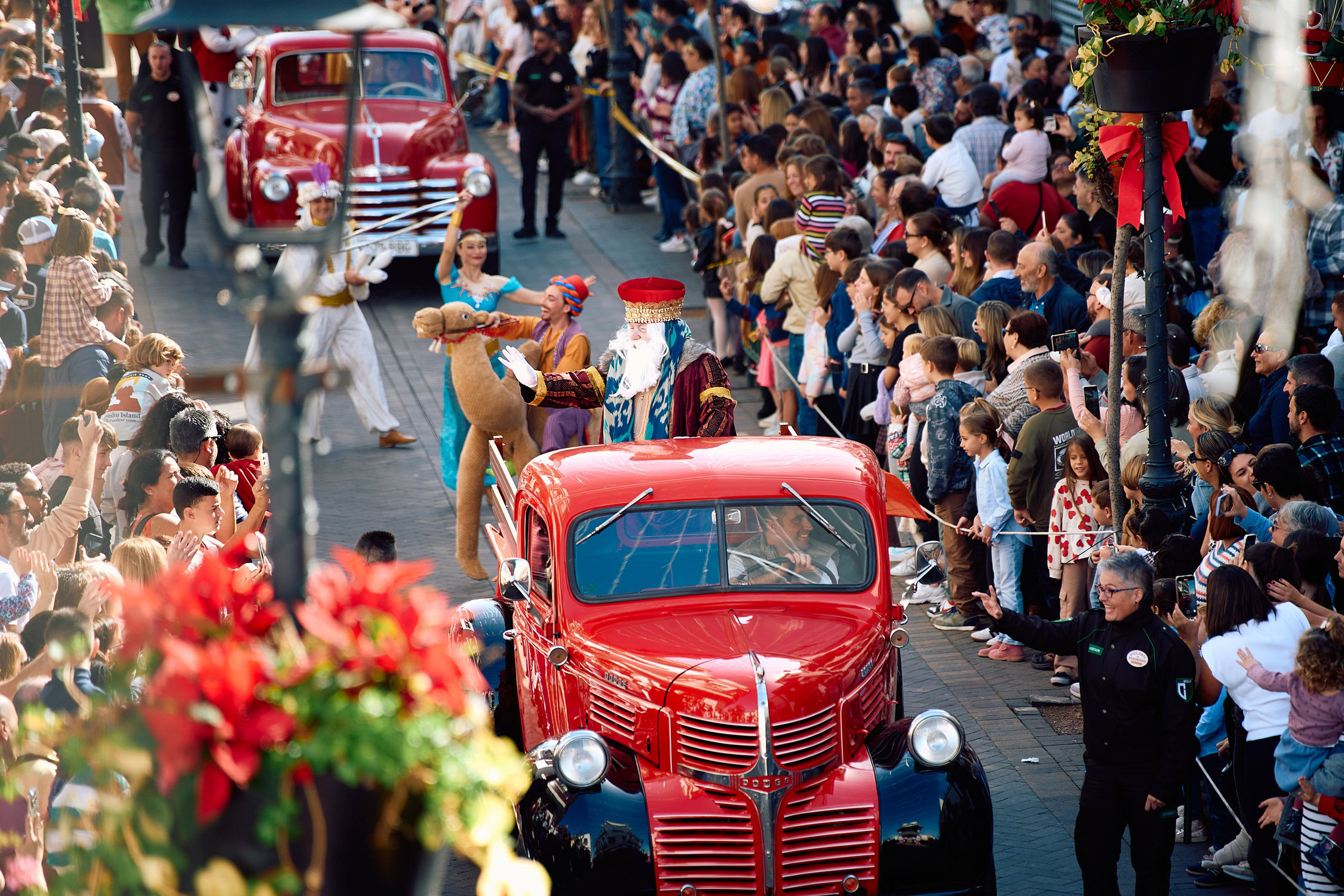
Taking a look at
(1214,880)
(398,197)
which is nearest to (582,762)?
(1214,880)

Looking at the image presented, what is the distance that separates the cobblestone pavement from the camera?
7.45 metres

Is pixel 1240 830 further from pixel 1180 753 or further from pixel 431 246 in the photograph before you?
pixel 431 246

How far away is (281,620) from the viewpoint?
9.58ft

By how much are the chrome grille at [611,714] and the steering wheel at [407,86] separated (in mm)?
12788

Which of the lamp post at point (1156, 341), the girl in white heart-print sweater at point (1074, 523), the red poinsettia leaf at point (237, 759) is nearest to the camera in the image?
the red poinsettia leaf at point (237, 759)

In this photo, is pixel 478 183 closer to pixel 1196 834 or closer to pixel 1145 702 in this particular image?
pixel 1196 834

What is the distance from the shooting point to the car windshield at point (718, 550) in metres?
6.68

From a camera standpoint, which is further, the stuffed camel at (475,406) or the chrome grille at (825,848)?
the stuffed camel at (475,406)

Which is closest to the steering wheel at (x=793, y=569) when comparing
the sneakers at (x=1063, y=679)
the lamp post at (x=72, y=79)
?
the sneakers at (x=1063, y=679)

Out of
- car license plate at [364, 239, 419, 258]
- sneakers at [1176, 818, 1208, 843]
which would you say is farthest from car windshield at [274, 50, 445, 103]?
sneakers at [1176, 818, 1208, 843]

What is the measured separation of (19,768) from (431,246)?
13040 mm

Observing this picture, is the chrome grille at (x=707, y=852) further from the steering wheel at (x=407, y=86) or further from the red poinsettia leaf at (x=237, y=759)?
the steering wheel at (x=407, y=86)

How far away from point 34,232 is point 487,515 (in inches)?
159

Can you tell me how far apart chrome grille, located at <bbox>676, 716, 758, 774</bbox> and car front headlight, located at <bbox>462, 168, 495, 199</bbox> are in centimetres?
976
